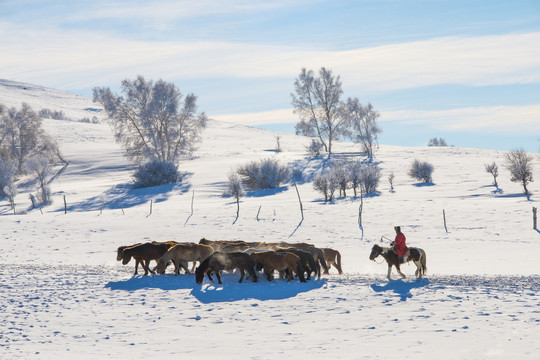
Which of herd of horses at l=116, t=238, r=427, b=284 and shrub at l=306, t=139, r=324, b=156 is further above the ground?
shrub at l=306, t=139, r=324, b=156

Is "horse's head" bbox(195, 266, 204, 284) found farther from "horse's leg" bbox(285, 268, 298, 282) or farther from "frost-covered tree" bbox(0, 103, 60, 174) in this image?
"frost-covered tree" bbox(0, 103, 60, 174)

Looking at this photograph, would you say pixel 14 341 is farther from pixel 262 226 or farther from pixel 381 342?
pixel 262 226

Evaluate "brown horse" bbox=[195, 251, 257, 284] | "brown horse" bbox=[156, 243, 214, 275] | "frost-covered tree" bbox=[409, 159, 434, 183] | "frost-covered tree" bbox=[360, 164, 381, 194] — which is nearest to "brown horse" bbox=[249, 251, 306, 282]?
"brown horse" bbox=[195, 251, 257, 284]

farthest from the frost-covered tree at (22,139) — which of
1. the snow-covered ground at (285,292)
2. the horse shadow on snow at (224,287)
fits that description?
the horse shadow on snow at (224,287)

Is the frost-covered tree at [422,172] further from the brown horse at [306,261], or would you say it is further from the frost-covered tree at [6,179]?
the brown horse at [306,261]

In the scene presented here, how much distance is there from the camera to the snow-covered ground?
26.9 feet

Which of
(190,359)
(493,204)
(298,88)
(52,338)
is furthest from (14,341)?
(298,88)

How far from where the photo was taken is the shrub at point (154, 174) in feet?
149

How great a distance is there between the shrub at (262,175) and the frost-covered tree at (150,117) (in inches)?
569

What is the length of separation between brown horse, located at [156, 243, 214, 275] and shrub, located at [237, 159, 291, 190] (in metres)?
29.1

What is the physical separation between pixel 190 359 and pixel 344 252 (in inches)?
469

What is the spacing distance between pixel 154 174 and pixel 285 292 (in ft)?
119

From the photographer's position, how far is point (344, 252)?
18953mm

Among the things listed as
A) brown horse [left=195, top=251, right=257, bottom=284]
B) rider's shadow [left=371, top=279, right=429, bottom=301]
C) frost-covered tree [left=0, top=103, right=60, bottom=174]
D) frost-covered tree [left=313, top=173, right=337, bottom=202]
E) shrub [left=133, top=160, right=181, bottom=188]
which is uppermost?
frost-covered tree [left=0, top=103, right=60, bottom=174]
